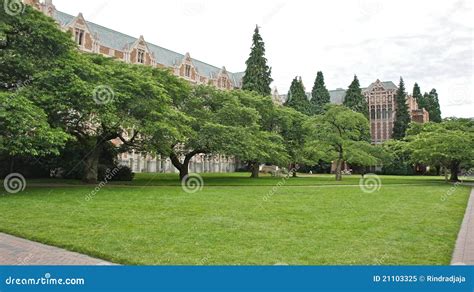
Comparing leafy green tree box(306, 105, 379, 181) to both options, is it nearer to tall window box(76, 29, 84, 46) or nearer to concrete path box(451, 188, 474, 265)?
concrete path box(451, 188, 474, 265)

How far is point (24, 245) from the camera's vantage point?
7.57 m

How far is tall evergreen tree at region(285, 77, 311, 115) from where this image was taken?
6456 cm

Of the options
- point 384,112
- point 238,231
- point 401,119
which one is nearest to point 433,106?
point 384,112

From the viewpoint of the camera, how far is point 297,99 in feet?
213

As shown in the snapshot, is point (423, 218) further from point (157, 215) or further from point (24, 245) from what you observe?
point (24, 245)

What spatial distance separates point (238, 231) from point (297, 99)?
5751cm

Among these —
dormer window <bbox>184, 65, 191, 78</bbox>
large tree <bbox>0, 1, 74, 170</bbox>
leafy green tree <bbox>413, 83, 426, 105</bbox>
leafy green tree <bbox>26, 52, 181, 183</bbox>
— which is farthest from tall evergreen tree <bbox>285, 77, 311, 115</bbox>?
large tree <bbox>0, 1, 74, 170</bbox>

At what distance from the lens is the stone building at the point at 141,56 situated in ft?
150

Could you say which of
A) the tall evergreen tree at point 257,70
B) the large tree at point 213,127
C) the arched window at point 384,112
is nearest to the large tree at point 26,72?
the large tree at point 213,127

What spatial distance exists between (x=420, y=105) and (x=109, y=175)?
259 feet

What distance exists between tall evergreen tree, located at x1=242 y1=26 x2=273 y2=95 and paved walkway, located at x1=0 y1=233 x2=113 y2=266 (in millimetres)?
45213

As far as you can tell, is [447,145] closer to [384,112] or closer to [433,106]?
[384,112]

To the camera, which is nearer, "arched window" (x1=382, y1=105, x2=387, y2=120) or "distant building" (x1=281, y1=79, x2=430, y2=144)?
"distant building" (x1=281, y1=79, x2=430, y2=144)

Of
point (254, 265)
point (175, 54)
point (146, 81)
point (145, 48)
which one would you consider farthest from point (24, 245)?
point (175, 54)
